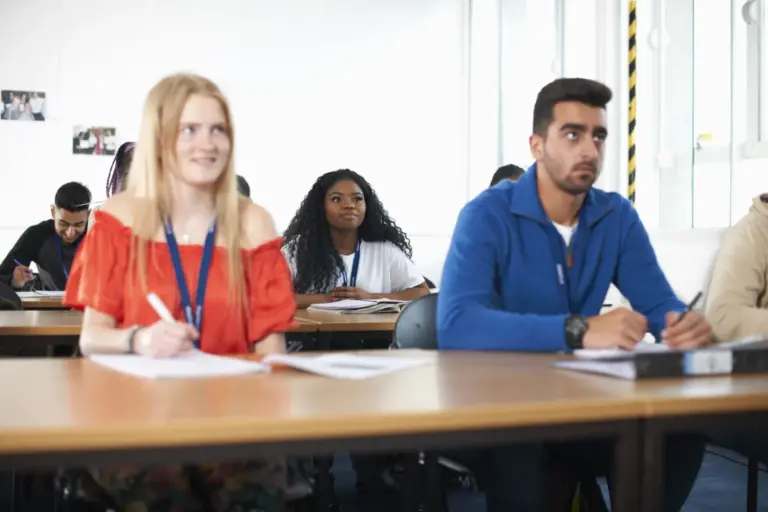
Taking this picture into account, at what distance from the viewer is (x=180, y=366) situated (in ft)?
4.76

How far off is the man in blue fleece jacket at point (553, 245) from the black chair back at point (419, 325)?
0.73ft

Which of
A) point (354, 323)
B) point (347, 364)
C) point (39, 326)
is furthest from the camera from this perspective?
point (354, 323)

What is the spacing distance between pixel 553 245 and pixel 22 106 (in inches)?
203

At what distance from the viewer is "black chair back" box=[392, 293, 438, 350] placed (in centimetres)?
222

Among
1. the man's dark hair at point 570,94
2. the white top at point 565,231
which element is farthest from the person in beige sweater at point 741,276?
the man's dark hair at point 570,94

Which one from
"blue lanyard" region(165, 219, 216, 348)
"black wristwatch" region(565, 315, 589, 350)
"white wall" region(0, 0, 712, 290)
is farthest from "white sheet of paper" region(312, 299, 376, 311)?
"white wall" region(0, 0, 712, 290)

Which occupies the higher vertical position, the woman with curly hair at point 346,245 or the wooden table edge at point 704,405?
the woman with curly hair at point 346,245

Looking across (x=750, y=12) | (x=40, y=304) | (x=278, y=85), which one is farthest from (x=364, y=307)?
(x=278, y=85)

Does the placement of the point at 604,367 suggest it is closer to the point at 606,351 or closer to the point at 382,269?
the point at 606,351

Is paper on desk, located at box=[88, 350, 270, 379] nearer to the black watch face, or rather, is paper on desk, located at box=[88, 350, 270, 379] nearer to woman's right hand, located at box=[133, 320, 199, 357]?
woman's right hand, located at box=[133, 320, 199, 357]

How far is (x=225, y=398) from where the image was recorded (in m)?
1.17

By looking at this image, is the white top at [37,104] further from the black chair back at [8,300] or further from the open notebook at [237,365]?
the open notebook at [237,365]

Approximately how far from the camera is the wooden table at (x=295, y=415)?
964mm

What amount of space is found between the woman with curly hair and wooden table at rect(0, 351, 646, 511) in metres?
2.56
